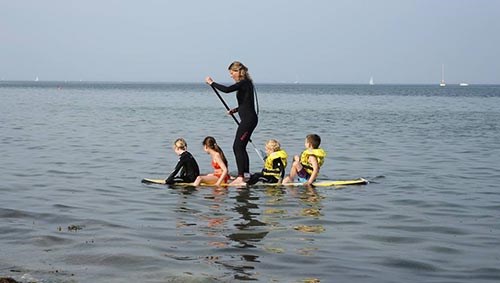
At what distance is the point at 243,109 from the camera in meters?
13.3

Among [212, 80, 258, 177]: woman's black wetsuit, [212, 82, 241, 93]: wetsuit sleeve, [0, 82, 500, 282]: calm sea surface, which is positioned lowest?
→ [0, 82, 500, 282]: calm sea surface

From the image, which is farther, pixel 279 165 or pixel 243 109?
pixel 279 165

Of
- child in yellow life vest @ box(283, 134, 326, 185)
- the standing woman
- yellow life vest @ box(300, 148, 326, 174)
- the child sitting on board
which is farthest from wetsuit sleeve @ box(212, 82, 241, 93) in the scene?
yellow life vest @ box(300, 148, 326, 174)

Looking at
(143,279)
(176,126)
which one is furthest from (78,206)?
(176,126)

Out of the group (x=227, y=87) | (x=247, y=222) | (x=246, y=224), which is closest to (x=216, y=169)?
(x=227, y=87)

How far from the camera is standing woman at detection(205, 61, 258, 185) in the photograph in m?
13.0

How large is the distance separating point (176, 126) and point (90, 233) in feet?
79.6

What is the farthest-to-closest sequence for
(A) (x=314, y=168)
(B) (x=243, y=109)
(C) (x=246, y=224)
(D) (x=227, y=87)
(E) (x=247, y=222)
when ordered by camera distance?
(A) (x=314, y=168) → (B) (x=243, y=109) → (D) (x=227, y=87) → (E) (x=247, y=222) → (C) (x=246, y=224)

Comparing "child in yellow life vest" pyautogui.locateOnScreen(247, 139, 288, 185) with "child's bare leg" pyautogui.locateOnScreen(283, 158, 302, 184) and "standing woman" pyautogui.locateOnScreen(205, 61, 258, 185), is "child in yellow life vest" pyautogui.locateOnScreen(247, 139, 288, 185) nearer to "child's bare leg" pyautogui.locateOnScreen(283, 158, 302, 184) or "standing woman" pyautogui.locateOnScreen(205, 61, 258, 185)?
"child's bare leg" pyautogui.locateOnScreen(283, 158, 302, 184)

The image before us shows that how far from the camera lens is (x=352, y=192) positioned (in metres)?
13.0

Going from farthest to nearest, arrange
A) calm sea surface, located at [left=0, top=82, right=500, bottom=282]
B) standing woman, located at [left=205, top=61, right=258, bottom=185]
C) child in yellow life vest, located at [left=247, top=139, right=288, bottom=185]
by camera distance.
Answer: child in yellow life vest, located at [left=247, top=139, right=288, bottom=185] → standing woman, located at [left=205, top=61, right=258, bottom=185] → calm sea surface, located at [left=0, top=82, right=500, bottom=282]

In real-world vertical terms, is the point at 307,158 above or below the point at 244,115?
below

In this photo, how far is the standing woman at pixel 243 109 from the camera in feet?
42.8

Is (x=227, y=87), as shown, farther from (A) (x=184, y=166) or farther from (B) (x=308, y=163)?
(B) (x=308, y=163)
